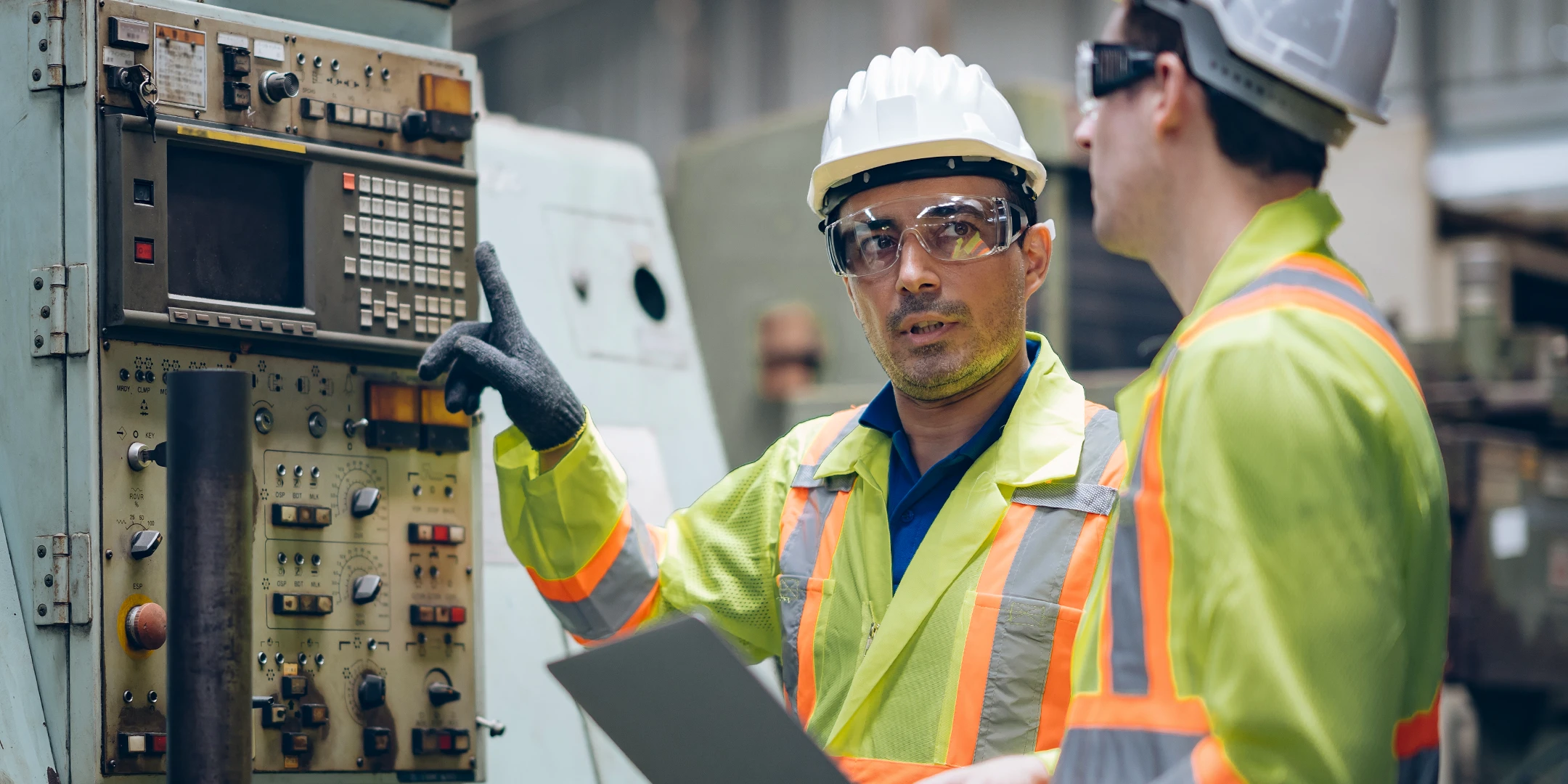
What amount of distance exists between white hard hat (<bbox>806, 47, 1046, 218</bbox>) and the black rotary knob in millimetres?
761

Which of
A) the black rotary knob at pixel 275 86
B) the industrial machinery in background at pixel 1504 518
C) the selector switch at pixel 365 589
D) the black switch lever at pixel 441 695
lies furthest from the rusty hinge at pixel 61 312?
the industrial machinery in background at pixel 1504 518

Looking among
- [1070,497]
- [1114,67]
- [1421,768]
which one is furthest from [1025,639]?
[1114,67]

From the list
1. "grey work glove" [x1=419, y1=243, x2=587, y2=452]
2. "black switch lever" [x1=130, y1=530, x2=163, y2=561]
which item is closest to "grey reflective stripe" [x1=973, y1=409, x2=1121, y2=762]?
"grey work glove" [x1=419, y1=243, x2=587, y2=452]

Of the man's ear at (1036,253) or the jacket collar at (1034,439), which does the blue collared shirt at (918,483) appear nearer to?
the jacket collar at (1034,439)

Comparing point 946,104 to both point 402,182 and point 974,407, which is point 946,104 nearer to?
point 974,407

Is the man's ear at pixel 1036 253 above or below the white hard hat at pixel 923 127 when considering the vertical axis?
below

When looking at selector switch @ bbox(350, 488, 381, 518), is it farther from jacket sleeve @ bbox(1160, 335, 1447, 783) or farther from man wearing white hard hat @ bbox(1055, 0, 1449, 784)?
jacket sleeve @ bbox(1160, 335, 1447, 783)

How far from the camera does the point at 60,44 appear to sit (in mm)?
2184

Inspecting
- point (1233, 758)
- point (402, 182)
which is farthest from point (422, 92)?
point (1233, 758)

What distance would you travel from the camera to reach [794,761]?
1661mm

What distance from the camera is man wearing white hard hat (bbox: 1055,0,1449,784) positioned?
1.30 metres

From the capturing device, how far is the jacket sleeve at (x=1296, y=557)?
1288 millimetres

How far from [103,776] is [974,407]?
49.3 inches

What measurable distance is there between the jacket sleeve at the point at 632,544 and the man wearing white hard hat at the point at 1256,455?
2.92 ft
